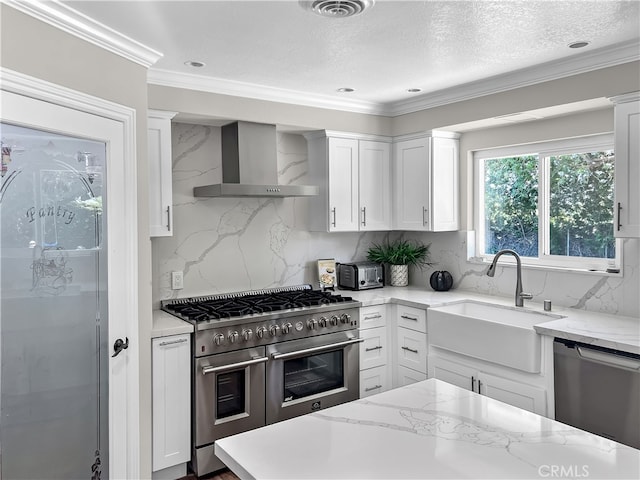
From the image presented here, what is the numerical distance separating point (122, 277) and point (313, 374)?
1546 millimetres

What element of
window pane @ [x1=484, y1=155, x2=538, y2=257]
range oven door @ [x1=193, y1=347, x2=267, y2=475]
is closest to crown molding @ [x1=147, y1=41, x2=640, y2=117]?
window pane @ [x1=484, y1=155, x2=538, y2=257]

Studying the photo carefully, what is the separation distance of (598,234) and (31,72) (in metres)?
3.39

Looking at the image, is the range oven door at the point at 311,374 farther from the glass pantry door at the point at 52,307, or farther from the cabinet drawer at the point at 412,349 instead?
the glass pantry door at the point at 52,307

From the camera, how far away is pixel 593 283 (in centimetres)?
326

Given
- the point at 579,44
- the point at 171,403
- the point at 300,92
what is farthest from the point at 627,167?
the point at 171,403

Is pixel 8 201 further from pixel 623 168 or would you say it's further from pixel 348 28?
pixel 623 168

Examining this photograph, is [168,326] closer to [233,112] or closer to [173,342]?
[173,342]

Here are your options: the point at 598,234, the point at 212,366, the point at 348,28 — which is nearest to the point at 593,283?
the point at 598,234

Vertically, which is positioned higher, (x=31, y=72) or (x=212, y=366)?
(x=31, y=72)

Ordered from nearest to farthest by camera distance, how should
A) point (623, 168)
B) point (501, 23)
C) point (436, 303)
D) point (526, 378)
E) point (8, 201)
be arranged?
point (8, 201) → point (501, 23) → point (623, 168) → point (526, 378) → point (436, 303)

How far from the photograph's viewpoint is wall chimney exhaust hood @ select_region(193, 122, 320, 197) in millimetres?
3451

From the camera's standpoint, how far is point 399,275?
4391 mm

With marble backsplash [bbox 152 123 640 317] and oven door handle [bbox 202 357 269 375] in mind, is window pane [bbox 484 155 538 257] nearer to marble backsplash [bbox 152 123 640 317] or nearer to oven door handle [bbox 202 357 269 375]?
marble backsplash [bbox 152 123 640 317]

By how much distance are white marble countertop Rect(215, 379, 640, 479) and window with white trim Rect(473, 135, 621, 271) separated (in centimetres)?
225
